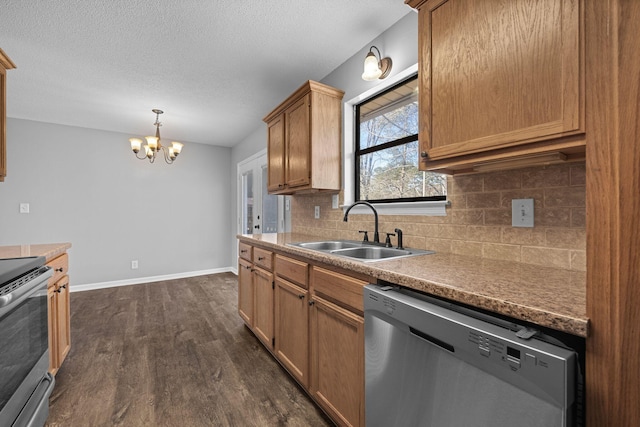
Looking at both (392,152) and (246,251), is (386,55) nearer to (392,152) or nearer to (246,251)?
(392,152)

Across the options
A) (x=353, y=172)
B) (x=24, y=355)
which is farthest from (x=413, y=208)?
(x=24, y=355)

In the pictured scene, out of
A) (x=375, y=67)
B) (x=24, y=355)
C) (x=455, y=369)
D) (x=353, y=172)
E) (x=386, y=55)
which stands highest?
(x=386, y=55)

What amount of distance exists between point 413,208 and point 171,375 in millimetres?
2049

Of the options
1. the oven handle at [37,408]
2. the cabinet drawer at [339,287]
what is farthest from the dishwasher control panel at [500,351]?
the oven handle at [37,408]

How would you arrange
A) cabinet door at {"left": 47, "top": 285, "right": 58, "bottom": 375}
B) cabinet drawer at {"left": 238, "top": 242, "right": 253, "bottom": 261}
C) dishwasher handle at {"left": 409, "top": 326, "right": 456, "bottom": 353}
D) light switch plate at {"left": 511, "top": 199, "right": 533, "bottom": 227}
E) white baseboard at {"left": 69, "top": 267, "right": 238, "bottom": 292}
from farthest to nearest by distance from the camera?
white baseboard at {"left": 69, "top": 267, "right": 238, "bottom": 292} < cabinet drawer at {"left": 238, "top": 242, "right": 253, "bottom": 261} < cabinet door at {"left": 47, "top": 285, "right": 58, "bottom": 375} < light switch plate at {"left": 511, "top": 199, "right": 533, "bottom": 227} < dishwasher handle at {"left": 409, "top": 326, "right": 456, "bottom": 353}

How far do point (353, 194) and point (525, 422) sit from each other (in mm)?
1913

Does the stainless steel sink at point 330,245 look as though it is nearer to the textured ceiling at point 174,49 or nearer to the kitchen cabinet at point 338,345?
the kitchen cabinet at point 338,345

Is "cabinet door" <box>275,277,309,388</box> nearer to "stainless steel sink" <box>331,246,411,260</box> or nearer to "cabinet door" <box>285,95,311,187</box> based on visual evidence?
"stainless steel sink" <box>331,246,411,260</box>

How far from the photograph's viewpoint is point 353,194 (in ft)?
8.11

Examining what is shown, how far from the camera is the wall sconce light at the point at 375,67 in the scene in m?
1.93

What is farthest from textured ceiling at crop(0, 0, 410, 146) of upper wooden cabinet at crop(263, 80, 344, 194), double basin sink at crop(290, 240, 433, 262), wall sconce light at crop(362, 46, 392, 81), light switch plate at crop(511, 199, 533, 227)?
double basin sink at crop(290, 240, 433, 262)

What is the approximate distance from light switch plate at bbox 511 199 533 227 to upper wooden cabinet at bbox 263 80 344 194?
1.40m

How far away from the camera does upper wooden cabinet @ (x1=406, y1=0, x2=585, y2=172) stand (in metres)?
0.91

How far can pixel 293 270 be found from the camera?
71.8 inches
